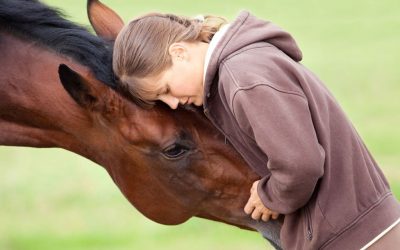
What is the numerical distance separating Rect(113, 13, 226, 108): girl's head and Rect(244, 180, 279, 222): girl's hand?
1.42 ft

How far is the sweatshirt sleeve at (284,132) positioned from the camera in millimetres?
3914

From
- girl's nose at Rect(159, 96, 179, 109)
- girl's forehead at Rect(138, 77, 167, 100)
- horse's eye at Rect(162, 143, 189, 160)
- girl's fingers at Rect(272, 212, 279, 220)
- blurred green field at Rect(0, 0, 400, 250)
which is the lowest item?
blurred green field at Rect(0, 0, 400, 250)

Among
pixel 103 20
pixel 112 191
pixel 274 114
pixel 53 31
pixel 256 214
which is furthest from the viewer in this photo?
pixel 112 191

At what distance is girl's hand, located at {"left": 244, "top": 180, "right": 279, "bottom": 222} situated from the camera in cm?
430

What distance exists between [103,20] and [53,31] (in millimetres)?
343

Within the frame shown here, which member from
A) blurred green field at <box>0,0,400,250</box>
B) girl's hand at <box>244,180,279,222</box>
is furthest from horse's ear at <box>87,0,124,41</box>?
girl's hand at <box>244,180,279,222</box>

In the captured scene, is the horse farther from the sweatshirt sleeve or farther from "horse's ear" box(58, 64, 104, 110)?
the sweatshirt sleeve

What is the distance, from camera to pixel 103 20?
4887mm

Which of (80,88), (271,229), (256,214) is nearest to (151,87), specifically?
(80,88)

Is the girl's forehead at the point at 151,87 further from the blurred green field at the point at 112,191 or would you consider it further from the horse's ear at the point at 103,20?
the blurred green field at the point at 112,191

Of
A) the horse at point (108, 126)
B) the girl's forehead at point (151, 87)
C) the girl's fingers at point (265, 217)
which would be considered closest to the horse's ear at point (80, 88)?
the horse at point (108, 126)

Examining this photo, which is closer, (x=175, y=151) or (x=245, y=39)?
(x=245, y=39)

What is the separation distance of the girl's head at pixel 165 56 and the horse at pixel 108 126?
202 millimetres

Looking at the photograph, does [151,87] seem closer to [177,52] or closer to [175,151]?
[177,52]
